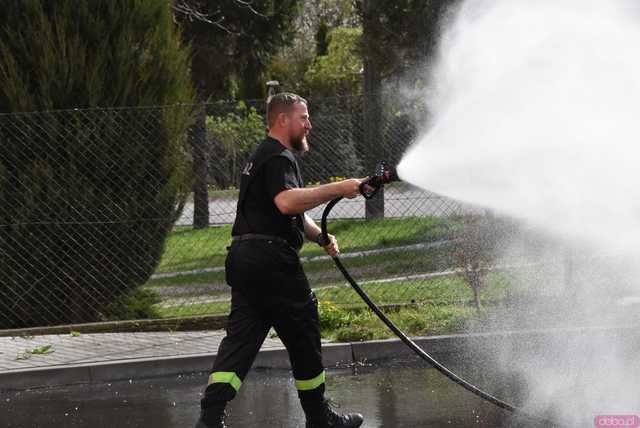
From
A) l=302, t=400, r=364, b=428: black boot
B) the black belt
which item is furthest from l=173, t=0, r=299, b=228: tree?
l=302, t=400, r=364, b=428: black boot

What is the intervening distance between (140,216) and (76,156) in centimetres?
73

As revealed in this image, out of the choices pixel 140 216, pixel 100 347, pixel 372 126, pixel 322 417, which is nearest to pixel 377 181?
pixel 322 417

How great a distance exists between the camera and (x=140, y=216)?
913cm

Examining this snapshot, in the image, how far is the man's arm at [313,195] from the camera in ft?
16.9

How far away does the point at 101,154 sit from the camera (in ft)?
29.3

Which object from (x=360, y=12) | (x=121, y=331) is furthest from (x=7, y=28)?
(x=360, y=12)

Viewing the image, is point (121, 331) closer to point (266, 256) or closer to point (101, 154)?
point (101, 154)

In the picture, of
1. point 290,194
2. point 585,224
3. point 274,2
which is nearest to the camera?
point 290,194

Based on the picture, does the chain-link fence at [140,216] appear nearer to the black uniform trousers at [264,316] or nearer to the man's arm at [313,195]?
→ the black uniform trousers at [264,316]

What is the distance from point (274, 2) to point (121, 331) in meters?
10.0

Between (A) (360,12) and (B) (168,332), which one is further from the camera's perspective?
(A) (360,12)

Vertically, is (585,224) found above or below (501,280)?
above

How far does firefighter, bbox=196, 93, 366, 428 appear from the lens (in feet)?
17.7

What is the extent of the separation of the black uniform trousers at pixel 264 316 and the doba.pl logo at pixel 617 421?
1.43 metres
